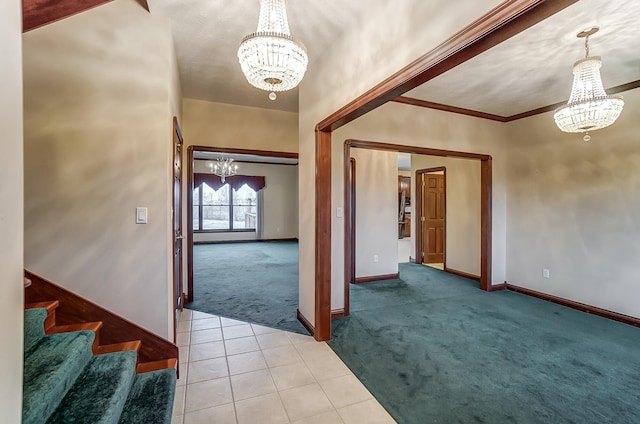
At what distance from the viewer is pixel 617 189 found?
351cm

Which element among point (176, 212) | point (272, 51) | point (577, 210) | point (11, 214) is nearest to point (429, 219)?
point (577, 210)

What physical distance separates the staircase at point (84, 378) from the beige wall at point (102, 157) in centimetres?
25

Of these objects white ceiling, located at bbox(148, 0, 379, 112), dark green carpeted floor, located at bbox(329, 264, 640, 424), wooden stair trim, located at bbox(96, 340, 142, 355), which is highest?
white ceiling, located at bbox(148, 0, 379, 112)

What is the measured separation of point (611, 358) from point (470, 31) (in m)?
3.08

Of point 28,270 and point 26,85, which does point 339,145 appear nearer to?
point 26,85

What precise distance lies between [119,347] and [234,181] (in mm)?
8036

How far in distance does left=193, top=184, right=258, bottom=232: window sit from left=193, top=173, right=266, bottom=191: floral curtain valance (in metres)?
0.30

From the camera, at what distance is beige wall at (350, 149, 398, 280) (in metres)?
4.95

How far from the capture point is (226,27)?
248 centimetres

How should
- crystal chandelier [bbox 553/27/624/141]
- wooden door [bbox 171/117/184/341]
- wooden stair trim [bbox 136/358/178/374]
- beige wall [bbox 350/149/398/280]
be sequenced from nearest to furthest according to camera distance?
wooden stair trim [bbox 136/358/178/374] < crystal chandelier [bbox 553/27/624/141] < wooden door [bbox 171/117/184/341] < beige wall [bbox 350/149/398/280]

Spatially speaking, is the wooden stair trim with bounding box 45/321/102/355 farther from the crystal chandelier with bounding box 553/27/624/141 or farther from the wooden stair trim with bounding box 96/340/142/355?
the crystal chandelier with bounding box 553/27/624/141

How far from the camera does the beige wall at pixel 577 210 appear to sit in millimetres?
3424

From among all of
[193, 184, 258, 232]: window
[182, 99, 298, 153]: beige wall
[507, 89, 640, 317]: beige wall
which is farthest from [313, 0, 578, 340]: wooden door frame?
[193, 184, 258, 232]: window

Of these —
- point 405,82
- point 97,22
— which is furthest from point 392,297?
point 97,22
